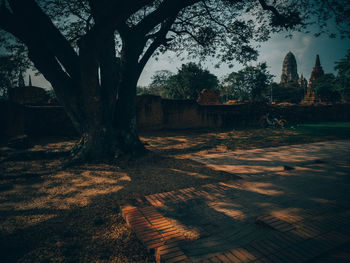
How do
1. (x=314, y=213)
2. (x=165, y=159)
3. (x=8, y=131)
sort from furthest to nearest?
(x=8, y=131), (x=165, y=159), (x=314, y=213)

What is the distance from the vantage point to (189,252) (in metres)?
1.83

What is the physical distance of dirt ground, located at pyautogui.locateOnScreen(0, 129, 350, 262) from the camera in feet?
6.46

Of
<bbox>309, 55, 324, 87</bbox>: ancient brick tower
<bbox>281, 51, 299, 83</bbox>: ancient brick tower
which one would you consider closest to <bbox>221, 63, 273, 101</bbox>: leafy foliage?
<bbox>309, 55, 324, 87</bbox>: ancient brick tower

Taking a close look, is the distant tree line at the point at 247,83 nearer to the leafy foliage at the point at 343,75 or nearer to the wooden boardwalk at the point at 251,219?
the leafy foliage at the point at 343,75

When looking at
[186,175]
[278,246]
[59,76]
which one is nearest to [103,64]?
[59,76]

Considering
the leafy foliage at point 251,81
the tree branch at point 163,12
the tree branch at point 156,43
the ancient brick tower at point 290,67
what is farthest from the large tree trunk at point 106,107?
the ancient brick tower at point 290,67

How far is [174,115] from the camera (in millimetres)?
13891

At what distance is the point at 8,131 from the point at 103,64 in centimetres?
670

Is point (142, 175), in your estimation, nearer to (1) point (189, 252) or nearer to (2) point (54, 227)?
(2) point (54, 227)

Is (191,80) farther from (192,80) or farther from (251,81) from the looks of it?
(251,81)

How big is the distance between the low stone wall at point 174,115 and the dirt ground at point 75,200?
4.17m

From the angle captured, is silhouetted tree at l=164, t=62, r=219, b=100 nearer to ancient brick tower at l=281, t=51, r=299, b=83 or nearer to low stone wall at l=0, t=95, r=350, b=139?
low stone wall at l=0, t=95, r=350, b=139

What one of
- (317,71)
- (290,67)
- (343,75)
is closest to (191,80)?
(343,75)

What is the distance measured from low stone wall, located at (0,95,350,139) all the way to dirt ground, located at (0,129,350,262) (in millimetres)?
4167
